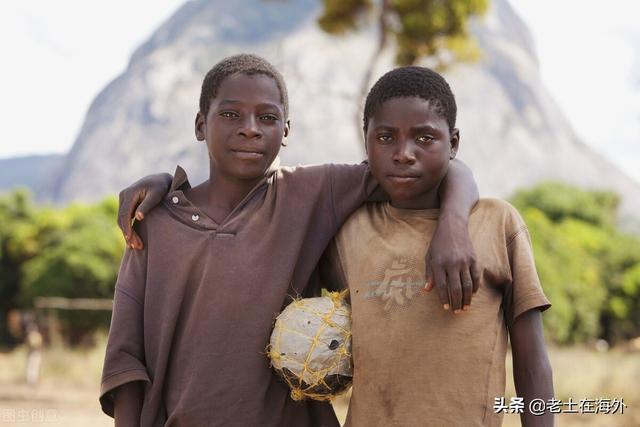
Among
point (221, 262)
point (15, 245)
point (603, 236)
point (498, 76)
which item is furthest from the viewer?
point (498, 76)

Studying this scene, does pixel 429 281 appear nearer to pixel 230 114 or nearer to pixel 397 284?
pixel 397 284

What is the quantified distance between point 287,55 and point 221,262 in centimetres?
7732

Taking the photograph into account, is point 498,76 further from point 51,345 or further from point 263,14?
point 51,345

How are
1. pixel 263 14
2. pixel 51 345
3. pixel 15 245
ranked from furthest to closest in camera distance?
1. pixel 263 14
2. pixel 15 245
3. pixel 51 345

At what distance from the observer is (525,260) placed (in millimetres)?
2223

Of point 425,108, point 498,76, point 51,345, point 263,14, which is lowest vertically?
point 51,345

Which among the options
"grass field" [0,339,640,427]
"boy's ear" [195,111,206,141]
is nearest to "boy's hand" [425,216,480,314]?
"boy's ear" [195,111,206,141]

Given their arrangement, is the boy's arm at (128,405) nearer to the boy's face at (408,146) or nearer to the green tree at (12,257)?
the boy's face at (408,146)

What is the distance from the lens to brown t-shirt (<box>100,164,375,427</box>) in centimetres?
234

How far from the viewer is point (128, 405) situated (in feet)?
7.83

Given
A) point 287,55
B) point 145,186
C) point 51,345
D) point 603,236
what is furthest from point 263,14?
point 145,186

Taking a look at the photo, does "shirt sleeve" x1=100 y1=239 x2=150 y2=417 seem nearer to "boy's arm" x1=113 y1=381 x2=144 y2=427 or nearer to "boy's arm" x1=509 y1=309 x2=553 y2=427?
"boy's arm" x1=113 y1=381 x2=144 y2=427

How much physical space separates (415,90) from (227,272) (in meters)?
0.77

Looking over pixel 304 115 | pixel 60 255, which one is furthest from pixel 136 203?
pixel 304 115
